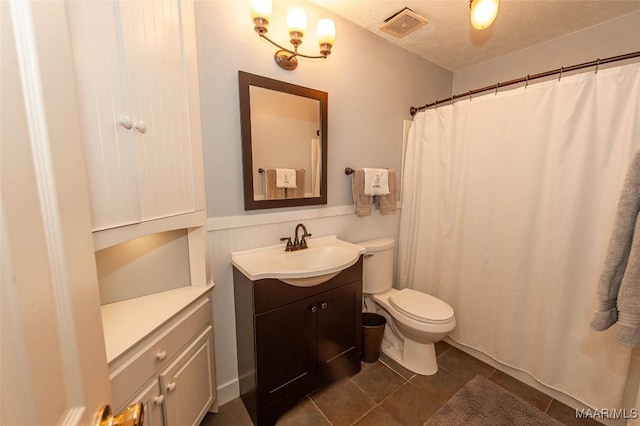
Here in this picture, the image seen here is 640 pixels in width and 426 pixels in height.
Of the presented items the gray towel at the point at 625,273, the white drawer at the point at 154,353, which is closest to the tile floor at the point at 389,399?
the white drawer at the point at 154,353

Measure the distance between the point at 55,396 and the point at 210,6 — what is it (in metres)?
1.59

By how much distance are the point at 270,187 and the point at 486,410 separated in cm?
182

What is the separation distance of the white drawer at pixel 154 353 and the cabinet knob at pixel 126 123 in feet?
2.51

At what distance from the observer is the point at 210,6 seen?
4.17ft

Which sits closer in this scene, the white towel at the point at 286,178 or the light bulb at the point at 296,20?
the light bulb at the point at 296,20

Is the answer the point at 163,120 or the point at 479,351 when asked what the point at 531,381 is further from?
the point at 163,120

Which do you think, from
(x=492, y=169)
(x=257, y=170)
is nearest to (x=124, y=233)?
(x=257, y=170)

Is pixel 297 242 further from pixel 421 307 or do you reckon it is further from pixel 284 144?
pixel 421 307

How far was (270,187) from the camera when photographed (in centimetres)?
157

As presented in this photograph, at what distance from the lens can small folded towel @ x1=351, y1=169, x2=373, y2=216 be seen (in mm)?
1899

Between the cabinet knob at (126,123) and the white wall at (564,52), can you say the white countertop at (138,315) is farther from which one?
the white wall at (564,52)

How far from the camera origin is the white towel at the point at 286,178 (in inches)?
Result: 62.9

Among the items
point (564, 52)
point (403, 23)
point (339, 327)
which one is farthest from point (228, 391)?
point (564, 52)

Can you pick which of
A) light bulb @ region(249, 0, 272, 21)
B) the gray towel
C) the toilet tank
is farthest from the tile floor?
light bulb @ region(249, 0, 272, 21)
